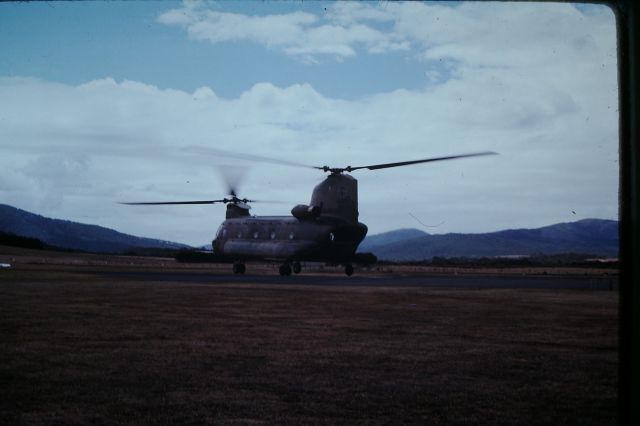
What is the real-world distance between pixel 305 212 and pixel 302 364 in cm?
3355

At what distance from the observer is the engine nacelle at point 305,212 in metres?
43.2

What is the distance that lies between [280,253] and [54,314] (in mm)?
29742

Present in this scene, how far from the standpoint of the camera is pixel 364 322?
50.0 feet

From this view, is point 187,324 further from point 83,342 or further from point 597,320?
point 597,320

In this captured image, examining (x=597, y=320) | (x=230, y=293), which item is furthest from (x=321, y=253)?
(x=597, y=320)

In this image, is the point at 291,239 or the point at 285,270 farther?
the point at 291,239

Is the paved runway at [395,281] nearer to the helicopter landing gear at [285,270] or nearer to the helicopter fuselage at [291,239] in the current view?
the helicopter landing gear at [285,270]

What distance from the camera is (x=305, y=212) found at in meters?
43.4

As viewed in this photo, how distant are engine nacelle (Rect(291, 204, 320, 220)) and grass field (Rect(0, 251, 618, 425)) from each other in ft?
81.2

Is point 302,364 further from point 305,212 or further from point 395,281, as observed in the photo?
point 305,212

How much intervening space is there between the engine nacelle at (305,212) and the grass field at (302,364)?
2474 centimetres

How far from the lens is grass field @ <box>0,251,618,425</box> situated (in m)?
7.27

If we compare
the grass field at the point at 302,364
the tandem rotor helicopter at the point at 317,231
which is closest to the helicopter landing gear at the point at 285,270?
the tandem rotor helicopter at the point at 317,231

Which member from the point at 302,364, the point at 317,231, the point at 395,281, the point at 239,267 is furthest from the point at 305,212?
the point at 302,364
